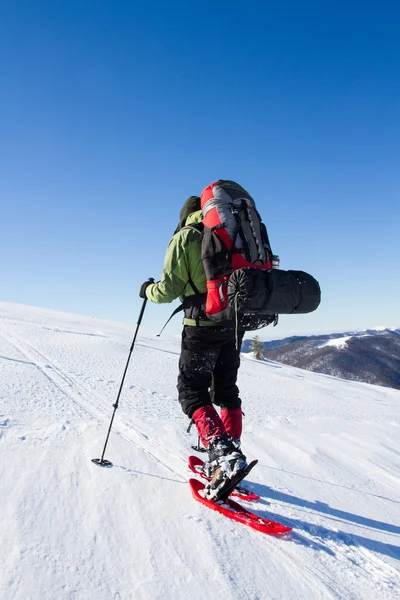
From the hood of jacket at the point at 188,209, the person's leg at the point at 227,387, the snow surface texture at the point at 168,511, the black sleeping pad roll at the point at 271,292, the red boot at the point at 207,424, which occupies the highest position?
the hood of jacket at the point at 188,209

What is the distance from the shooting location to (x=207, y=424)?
3.13 metres

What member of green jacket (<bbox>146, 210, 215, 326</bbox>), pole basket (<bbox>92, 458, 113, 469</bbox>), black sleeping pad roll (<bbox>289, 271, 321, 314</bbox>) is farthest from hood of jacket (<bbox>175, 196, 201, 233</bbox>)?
pole basket (<bbox>92, 458, 113, 469</bbox>)

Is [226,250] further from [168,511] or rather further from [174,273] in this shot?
[168,511]

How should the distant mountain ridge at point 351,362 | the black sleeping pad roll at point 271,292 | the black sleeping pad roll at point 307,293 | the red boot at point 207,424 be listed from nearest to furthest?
the black sleeping pad roll at point 271,292, the black sleeping pad roll at point 307,293, the red boot at point 207,424, the distant mountain ridge at point 351,362

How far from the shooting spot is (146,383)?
7.62 meters

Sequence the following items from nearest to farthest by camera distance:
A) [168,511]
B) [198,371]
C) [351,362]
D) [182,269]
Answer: [168,511]
[182,269]
[198,371]
[351,362]

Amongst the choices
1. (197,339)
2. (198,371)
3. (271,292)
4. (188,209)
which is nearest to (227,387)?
(198,371)

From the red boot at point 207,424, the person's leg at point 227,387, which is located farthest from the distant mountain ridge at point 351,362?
the red boot at point 207,424

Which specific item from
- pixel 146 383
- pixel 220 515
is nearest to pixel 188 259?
pixel 220 515

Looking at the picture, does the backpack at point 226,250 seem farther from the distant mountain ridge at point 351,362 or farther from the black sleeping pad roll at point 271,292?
the distant mountain ridge at point 351,362

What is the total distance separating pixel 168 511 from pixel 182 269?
1.86 meters

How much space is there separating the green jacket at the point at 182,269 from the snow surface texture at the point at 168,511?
149 cm

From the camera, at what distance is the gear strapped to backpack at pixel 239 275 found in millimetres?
2779

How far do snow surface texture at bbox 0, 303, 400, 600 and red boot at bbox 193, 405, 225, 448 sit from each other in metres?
0.44
